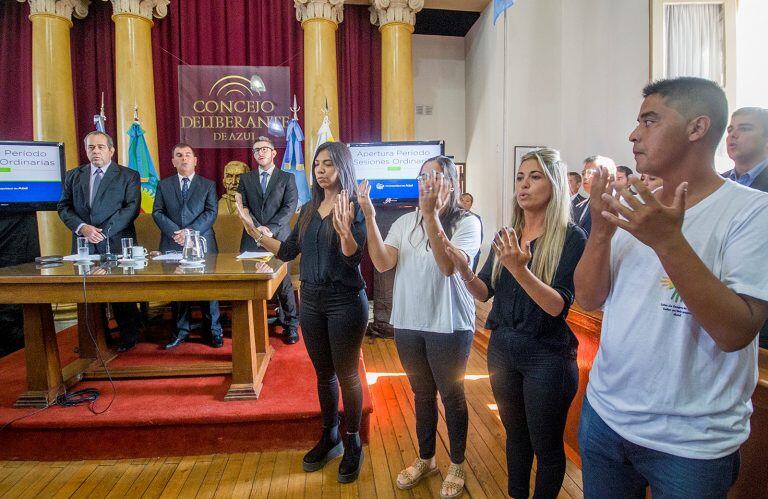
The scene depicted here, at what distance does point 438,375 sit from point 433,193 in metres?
0.74

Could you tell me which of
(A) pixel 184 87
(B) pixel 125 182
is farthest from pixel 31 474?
(A) pixel 184 87

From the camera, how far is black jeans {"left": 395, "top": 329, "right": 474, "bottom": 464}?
→ 1744 millimetres

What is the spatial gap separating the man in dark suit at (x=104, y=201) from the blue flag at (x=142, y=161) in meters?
1.64

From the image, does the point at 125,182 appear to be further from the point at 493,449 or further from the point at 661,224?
the point at 661,224

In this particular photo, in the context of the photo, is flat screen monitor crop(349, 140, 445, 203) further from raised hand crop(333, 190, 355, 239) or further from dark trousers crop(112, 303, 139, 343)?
raised hand crop(333, 190, 355, 239)

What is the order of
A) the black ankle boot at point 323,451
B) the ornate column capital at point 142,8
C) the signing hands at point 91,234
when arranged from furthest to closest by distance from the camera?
the ornate column capital at point 142,8 → the signing hands at point 91,234 → the black ankle boot at point 323,451

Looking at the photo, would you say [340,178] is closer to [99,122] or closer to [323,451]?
[323,451]

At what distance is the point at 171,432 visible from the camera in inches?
91.2

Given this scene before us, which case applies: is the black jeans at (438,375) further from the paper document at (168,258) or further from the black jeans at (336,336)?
the paper document at (168,258)

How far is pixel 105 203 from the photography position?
10.8 feet

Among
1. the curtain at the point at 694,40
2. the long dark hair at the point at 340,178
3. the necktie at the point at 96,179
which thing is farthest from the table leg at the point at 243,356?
the curtain at the point at 694,40

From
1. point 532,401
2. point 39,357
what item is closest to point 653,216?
point 532,401

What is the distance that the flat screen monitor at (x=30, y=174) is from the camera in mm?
3641

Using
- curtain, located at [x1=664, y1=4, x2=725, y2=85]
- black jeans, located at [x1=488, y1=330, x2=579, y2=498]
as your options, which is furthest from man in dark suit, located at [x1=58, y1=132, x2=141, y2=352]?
curtain, located at [x1=664, y1=4, x2=725, y2=85]
